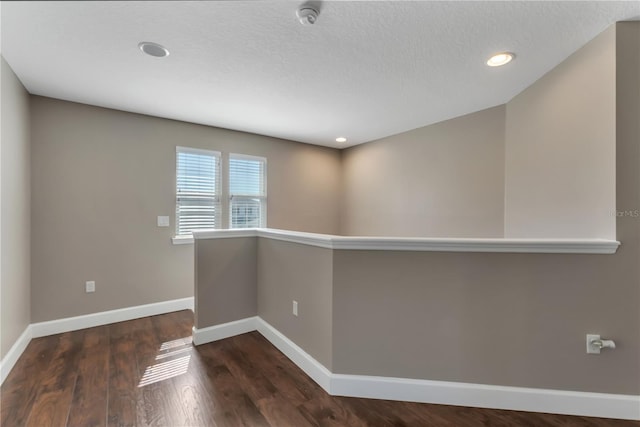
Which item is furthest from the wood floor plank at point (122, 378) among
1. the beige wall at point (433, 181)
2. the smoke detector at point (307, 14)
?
the beige wall at point (433, 181)

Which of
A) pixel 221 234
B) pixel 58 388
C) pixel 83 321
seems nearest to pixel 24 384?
pixel 58 388

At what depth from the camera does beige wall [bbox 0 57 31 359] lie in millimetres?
2084

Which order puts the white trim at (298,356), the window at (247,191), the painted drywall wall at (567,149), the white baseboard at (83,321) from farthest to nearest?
the window at (247,191)
the white baseboard at (83,321)
the white trim at (298,356)
the painted drywall wall at (567,149)

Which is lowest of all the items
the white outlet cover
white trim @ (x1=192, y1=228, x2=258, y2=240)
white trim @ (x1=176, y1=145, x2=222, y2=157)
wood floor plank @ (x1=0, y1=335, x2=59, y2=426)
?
wood floor plank @ (x1=0, y1=335, x2=59, y2=426)

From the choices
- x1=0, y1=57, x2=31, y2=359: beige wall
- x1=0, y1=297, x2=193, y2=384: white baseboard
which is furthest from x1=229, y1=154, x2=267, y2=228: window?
x1=0, y1=57, x2=31, y2=359: beige wall

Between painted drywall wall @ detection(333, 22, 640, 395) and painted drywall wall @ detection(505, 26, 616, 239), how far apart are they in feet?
0.25

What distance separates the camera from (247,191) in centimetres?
405

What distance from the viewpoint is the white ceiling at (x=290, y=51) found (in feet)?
5.16

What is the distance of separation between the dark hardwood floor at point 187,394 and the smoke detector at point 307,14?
7.71 ft

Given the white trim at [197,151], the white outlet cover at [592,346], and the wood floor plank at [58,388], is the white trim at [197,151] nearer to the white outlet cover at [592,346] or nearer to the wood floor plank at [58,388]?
the wood floor plank at [58,388]

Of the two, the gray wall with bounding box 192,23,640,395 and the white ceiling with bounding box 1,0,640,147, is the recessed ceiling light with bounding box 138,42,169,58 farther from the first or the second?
the gray wall with bounding box 192,23,640,395

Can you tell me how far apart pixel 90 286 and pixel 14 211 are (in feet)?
3.48

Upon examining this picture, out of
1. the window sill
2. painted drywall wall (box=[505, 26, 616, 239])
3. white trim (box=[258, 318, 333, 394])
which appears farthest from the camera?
the window sill

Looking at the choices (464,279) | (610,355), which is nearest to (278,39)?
(464,279)
